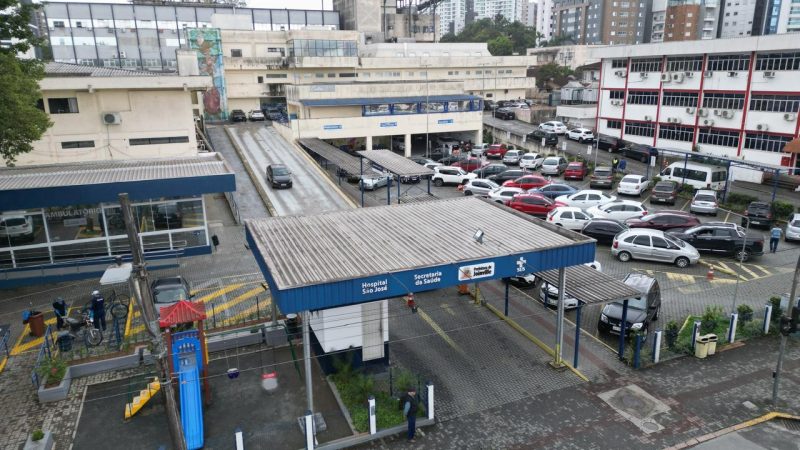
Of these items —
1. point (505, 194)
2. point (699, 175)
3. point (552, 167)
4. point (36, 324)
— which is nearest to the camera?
point (36, 324)

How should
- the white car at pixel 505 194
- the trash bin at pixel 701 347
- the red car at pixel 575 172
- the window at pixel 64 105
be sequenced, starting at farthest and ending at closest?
the red car at pixel 575 172
the white car at pixel 505 194
the window at pixel 64 105
the trash bin at pixel 701 347

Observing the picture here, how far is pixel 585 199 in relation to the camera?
97.5 ft

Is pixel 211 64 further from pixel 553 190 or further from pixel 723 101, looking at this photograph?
pixel 723 101

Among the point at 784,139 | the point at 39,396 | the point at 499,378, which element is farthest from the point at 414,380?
the point at 784,139

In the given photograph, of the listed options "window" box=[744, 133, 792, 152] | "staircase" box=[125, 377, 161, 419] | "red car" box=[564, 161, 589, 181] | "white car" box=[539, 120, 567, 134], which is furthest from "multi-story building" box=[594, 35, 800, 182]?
"staircase" box=[125, 377, 161, 419]

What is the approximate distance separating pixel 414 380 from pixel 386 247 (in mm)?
3415

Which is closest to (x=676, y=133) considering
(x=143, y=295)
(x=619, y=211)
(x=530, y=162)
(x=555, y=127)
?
(x=530, y=162)

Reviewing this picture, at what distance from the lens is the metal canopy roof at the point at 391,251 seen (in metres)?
12.1

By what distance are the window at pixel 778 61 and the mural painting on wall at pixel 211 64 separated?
51571 millimetres

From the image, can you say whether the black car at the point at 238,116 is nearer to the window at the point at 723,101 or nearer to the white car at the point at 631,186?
the white car at the point at 631,186

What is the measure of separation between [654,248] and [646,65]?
29288mm

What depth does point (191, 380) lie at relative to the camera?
496 inches

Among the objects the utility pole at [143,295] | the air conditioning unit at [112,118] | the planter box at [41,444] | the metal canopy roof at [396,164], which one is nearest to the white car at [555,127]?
the metal canopy roof at [396,164]

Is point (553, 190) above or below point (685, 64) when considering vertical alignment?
below
